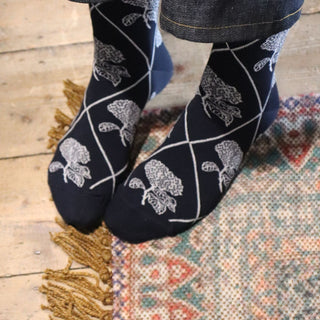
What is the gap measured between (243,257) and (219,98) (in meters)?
0.26

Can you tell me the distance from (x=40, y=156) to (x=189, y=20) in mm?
482

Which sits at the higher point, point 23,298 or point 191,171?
point 191,171

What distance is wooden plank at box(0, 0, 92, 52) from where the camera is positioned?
3.31ft

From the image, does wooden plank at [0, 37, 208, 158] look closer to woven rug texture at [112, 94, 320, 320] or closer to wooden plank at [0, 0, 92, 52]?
wooden plank at [0, 0, 92, 52]

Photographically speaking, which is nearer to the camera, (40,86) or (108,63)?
(108,63)

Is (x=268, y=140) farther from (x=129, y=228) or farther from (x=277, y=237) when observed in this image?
(x=129, y=228)

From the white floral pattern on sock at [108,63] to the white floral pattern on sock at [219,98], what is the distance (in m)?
0.14

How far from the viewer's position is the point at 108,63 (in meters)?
0.80

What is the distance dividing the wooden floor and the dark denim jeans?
0.39m

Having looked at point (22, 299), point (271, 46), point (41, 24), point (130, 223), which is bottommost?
point (22, 299)

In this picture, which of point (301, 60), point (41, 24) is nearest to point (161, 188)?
point (301, 60)

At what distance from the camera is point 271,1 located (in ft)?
1.64

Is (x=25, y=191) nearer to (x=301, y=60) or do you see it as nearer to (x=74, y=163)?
(x=74, y=163)

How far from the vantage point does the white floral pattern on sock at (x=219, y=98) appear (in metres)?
0.73
